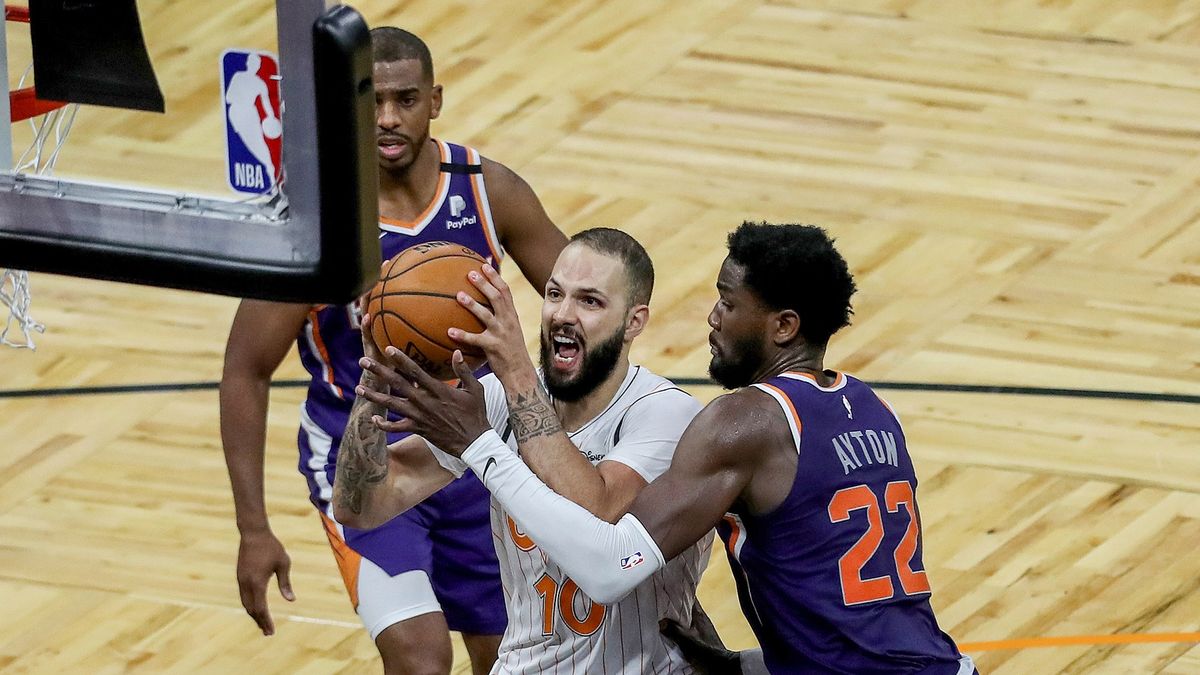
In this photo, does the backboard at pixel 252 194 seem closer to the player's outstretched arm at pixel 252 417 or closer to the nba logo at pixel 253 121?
the nba logo at pixel 253 121

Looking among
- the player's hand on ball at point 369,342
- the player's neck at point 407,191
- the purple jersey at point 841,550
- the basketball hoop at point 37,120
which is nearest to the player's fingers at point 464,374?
the player's hand on ball at point 369,342

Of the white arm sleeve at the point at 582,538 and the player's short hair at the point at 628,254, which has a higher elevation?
the player's short hair at the point at 628,254

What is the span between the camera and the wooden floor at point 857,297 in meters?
6.48

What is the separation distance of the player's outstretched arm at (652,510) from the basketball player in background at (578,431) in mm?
104

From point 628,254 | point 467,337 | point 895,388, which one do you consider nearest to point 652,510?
point 467,337

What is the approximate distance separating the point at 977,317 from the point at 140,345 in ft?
10.2

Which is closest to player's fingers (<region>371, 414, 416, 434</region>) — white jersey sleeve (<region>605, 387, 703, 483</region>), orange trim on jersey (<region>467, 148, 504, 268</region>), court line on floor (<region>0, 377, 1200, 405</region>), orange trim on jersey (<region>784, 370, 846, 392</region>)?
white jersey sleeve (<region>605, 387, 703, 483</region>)

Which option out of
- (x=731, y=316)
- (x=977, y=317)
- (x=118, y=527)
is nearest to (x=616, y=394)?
(x=731, y=316)

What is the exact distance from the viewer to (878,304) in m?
8.28

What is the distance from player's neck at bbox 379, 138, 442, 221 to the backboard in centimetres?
127

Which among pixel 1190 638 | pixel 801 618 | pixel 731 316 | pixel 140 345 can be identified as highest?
pixel 731 316

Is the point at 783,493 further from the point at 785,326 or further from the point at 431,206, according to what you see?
the point at 431,206

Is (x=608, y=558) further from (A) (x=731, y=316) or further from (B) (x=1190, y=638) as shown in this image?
(B) (x=1190, y=638)

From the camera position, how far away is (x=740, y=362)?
4.44 m
